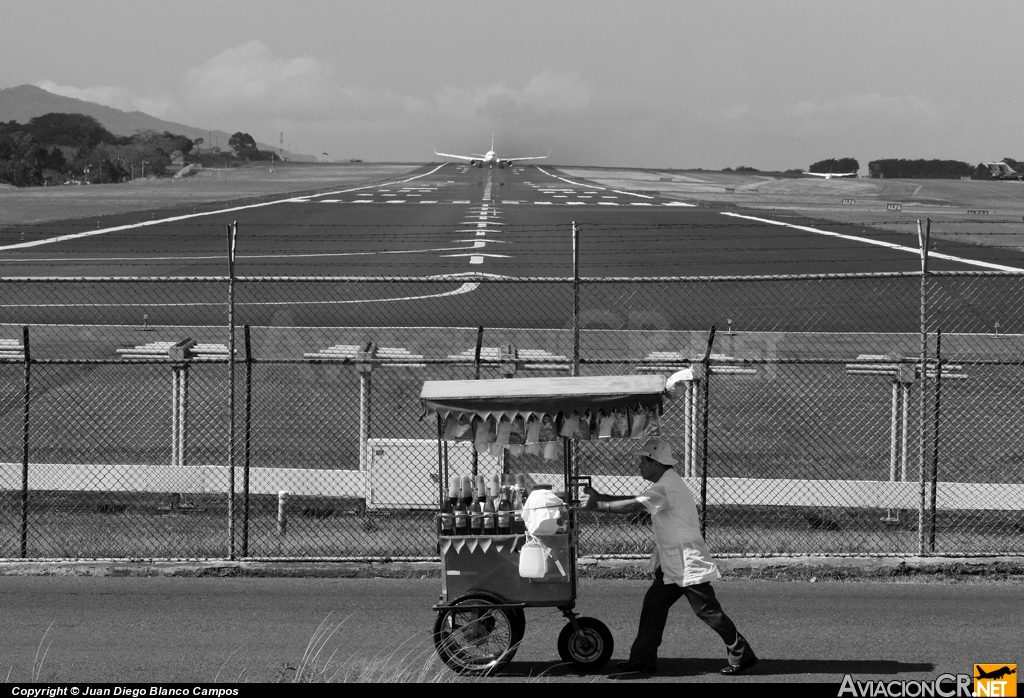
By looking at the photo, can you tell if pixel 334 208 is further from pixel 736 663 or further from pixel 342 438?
pixel 736 663

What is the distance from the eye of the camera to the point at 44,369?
57.0 feet

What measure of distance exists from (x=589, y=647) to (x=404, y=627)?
1661 mm

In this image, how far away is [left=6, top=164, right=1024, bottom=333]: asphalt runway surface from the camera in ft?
77.6

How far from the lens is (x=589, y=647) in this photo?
7582 millimetres

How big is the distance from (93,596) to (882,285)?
25.1m

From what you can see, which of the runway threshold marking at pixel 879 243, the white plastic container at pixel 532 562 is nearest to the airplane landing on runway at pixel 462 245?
the runway threshold marking at pixel 879 243

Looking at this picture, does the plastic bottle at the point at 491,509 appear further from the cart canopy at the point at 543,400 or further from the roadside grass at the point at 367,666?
the roadside grass at the point at 367,666

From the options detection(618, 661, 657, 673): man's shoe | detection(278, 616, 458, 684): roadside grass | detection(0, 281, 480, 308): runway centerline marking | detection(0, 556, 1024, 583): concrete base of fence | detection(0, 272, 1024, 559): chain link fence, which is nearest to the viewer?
detection(278, 616, 458, 684): roadside grass

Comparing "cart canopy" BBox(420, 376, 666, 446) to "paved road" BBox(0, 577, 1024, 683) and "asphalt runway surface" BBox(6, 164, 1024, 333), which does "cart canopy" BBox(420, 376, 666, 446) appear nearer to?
"paved road" BBox(0, 577, 1024, 683)

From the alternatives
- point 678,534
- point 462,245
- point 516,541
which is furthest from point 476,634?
point 462,245

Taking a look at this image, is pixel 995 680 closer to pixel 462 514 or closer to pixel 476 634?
pixel 476 634

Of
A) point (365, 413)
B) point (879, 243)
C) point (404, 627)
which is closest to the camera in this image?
point (404, 627)

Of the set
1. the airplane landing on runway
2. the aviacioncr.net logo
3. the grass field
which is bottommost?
the aviacioncr.net logo

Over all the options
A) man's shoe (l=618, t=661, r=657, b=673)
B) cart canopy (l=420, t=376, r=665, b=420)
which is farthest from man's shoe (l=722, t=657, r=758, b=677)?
cart canopy (l=420, t=376, r=665, b=420)
